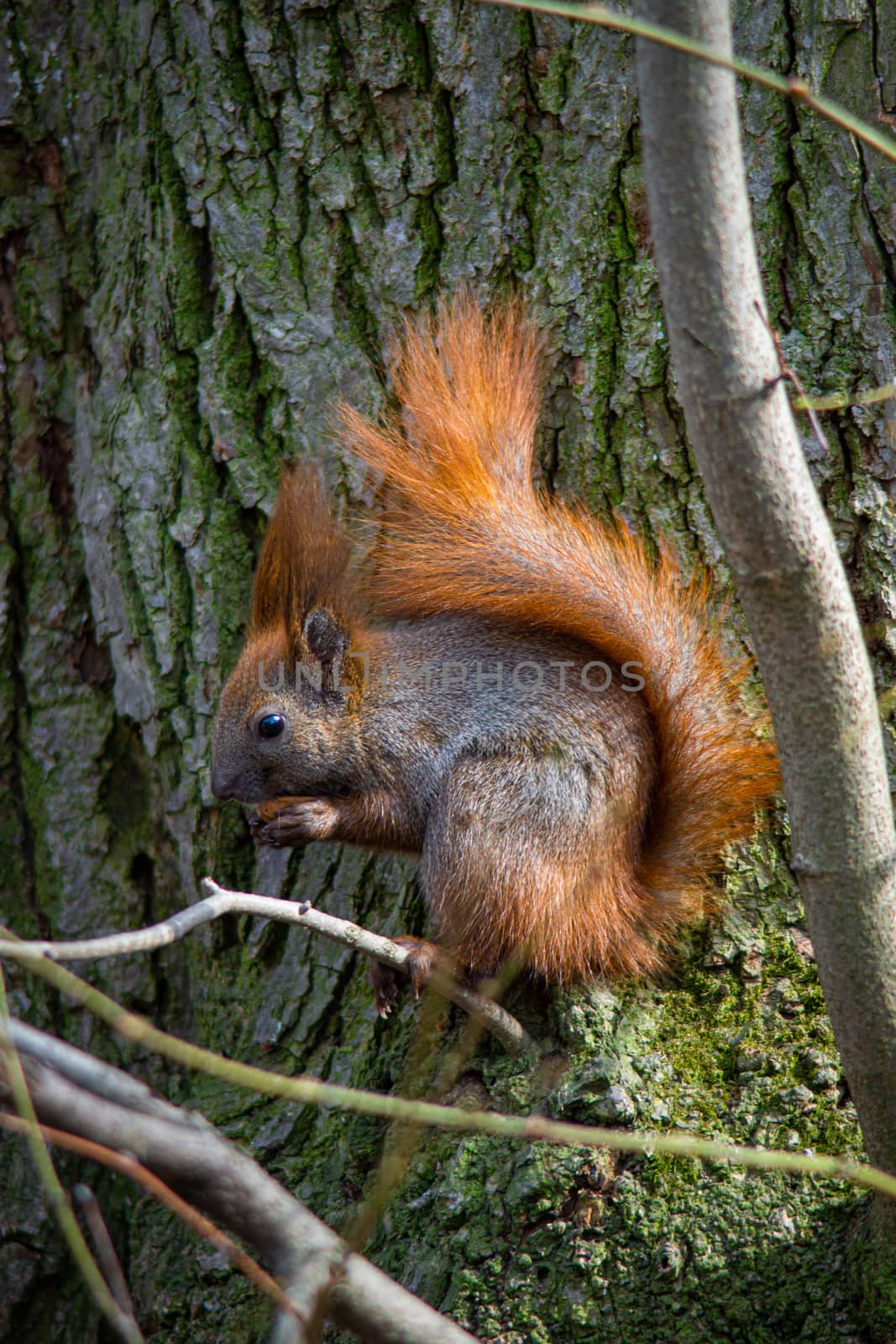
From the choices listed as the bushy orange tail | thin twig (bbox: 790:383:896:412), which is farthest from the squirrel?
thin twig (bbox: 790:383:896:412)

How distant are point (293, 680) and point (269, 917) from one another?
2.67 ft

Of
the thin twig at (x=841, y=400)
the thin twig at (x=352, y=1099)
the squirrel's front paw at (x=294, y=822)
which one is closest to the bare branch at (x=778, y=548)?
the thin twig at (x=841, y=400)

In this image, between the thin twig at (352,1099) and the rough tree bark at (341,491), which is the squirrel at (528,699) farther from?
the thin twig at (352,1099)

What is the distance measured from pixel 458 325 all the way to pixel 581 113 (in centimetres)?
33

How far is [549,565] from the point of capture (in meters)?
1.48

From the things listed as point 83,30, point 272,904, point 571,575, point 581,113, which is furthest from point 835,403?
point 83,30

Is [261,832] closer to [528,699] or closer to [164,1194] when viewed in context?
[528,699]

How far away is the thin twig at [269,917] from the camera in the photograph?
71cm

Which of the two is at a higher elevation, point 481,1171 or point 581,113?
point 581,113

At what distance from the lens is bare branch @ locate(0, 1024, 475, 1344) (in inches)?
26.0

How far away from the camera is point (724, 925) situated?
56.2 inches

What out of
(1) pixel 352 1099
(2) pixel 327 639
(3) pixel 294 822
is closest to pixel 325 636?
(2) pixel 327 639

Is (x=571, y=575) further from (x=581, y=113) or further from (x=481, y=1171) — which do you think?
(x=481, y=1171)

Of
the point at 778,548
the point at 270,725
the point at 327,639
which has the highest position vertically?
the point at 778,548
